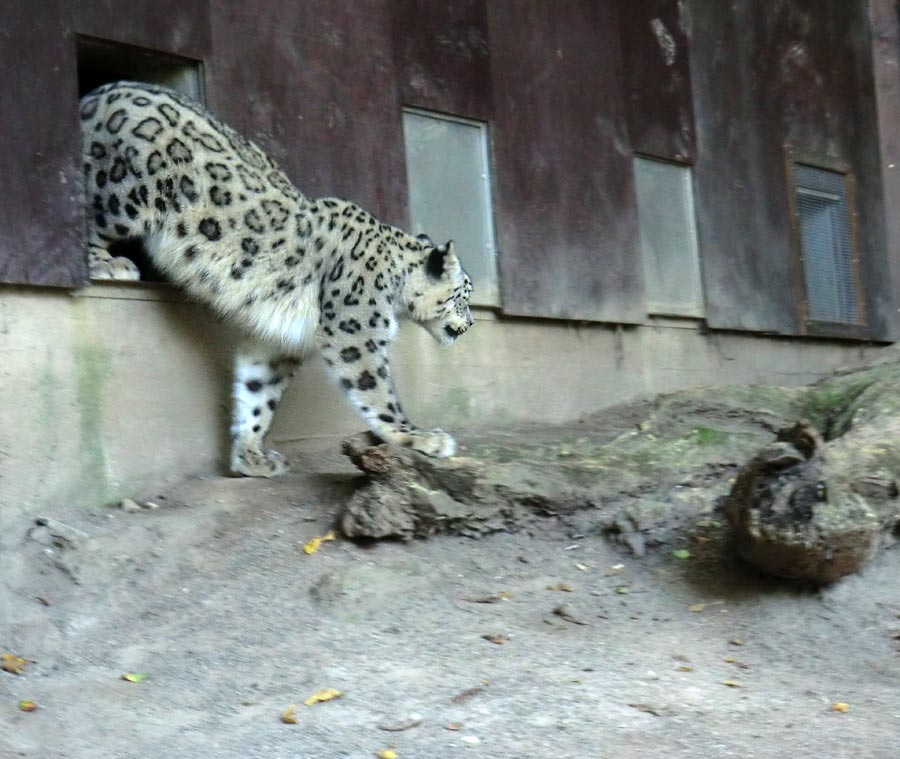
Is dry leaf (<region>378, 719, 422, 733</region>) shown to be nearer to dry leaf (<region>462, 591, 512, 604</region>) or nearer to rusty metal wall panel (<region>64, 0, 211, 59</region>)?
dry leaf (<region>462, 591, 512, 604</region>)

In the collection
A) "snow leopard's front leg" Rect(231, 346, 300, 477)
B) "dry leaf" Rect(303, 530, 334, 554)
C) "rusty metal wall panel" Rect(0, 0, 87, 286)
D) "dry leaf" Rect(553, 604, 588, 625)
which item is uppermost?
"rusty metal wall panel" Rect(0, 0, 87, 286)

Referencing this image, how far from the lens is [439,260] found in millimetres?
6102

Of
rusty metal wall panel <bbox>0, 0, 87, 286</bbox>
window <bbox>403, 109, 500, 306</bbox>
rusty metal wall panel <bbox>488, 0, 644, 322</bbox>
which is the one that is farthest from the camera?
rusty metal wall panel <bbox>488, 0, 644, 322</bbox>

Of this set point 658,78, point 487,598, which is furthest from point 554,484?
point 658,78

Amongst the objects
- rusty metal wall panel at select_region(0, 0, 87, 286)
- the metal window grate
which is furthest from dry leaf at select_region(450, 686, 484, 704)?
the metal window grate

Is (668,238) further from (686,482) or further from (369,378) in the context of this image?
(369,378)

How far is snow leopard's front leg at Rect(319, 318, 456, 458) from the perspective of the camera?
5.60 meters

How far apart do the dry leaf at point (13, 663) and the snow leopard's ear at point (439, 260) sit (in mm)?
2784

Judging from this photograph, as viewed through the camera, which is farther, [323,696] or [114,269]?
[114,269]

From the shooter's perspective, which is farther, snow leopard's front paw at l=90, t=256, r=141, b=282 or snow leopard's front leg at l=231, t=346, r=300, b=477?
snow leopard's front leg at l=231, t=346, r=300, b=477

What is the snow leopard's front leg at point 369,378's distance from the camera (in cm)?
560

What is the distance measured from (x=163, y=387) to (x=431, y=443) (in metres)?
1.30

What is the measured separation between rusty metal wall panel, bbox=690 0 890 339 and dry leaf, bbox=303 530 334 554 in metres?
4.14

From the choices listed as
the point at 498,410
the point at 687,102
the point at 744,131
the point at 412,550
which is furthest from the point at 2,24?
the point at 744,131
